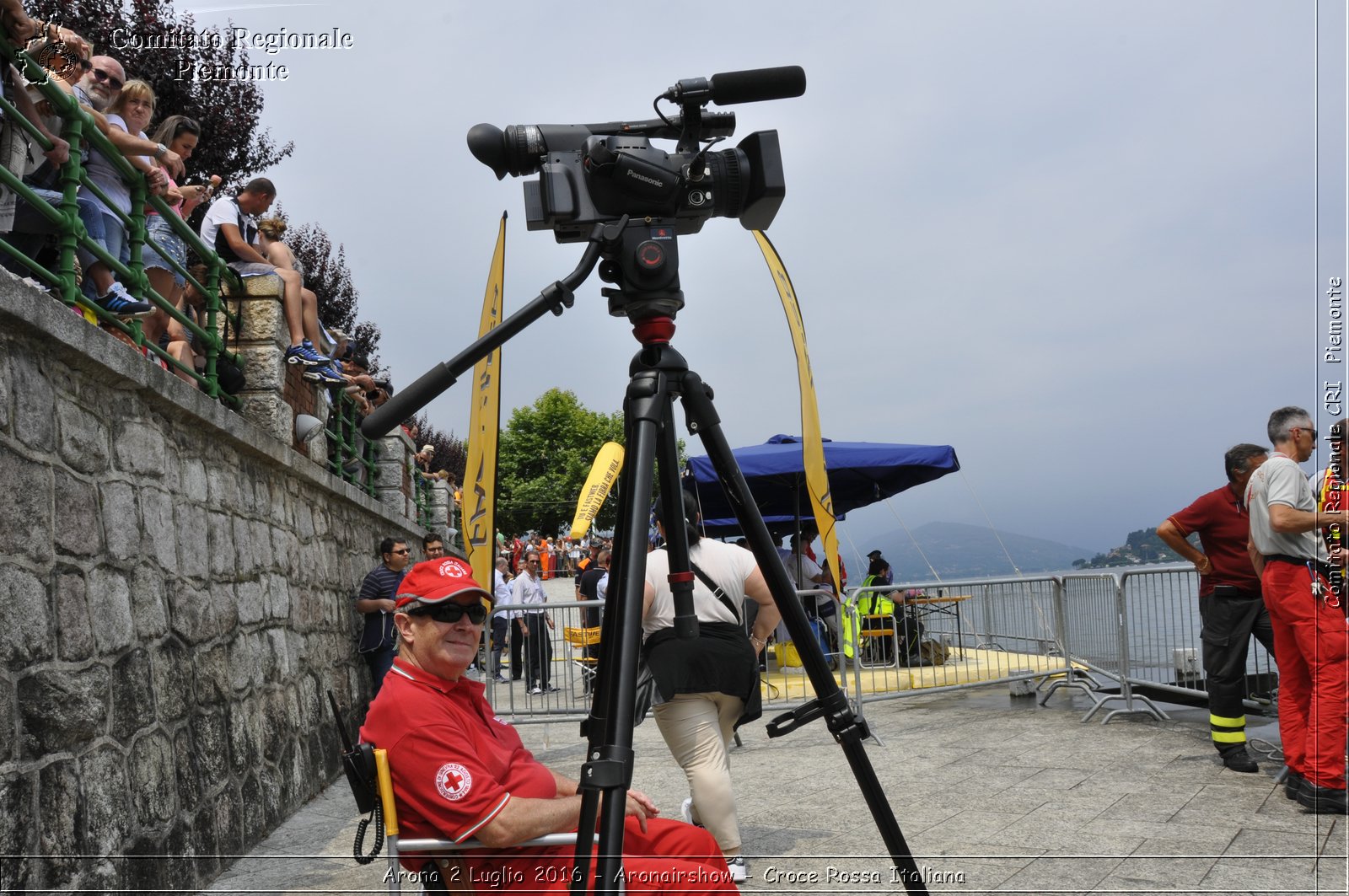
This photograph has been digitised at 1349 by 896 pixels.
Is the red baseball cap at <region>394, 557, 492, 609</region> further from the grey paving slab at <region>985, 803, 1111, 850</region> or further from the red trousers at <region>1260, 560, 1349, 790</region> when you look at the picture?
the red trousers at <region>1260, 560, 1349, 790</region>

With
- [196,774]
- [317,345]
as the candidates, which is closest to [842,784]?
[196,774]

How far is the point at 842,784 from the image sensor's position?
20.7ft

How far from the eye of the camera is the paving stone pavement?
4230mm

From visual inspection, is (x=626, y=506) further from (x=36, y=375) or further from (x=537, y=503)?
(x=537, y=503)

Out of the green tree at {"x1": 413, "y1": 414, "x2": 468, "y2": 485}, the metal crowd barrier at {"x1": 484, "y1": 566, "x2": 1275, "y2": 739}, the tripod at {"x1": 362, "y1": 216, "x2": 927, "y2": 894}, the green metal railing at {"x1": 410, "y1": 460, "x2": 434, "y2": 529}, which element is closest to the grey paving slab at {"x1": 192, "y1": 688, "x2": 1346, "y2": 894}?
the metal crowd barrier at {"x1": 484, "y1": 566, "x2": 1275, "y2": 739}

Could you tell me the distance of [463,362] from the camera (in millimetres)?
1876

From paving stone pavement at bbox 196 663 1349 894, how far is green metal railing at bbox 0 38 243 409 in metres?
2.64

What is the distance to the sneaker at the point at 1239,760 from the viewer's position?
5977 millimetres

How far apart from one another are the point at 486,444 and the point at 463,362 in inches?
55.9

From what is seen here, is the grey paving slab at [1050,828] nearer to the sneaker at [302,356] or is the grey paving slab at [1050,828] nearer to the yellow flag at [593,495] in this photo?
the sneaker at [302,356]

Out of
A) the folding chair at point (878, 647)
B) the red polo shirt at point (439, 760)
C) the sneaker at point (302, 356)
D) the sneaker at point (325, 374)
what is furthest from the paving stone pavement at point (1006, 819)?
the sneaker at point (325, 374)

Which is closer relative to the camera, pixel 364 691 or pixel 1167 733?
pixel 1167 733

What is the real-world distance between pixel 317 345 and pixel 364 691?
312 cm

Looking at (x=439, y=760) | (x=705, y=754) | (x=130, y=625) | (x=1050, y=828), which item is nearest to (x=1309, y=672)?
(x=1050, y=828)
